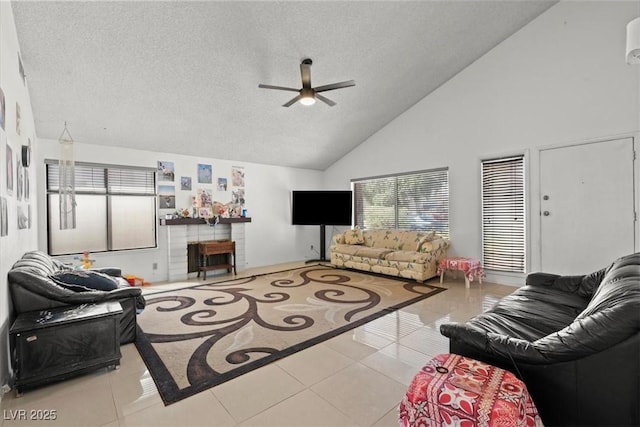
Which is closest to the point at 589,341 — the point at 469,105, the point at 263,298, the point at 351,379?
the point at 351,379

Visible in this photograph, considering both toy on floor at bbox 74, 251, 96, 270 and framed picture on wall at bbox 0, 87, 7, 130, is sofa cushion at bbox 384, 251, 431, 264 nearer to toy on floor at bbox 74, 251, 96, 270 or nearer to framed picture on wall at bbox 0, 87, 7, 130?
toy on floor at bbox 74, 251, 96, 270

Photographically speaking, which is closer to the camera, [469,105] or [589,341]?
[589,341]

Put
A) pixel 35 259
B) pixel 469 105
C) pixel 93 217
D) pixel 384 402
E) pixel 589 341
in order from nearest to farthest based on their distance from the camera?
1. pixel 589 341
2. pixel 384 402
3. pixel 35 259
4. pixel 93 217
5. pixel 469 105

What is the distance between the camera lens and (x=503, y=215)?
15.8 feet

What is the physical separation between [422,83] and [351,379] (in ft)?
16.3

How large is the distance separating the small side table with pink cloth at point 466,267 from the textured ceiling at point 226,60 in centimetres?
308

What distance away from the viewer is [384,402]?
1871 mm

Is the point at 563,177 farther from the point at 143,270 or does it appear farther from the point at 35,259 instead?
the point at 143,270

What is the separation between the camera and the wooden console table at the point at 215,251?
5.39m

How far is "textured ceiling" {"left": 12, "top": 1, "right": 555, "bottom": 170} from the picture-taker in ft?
9.95

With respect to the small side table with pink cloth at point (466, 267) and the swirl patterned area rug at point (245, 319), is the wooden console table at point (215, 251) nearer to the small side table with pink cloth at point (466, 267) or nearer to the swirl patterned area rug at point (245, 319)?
the swirl patterned area rug at point (245, 319)

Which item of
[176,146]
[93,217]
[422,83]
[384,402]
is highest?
[422,83]

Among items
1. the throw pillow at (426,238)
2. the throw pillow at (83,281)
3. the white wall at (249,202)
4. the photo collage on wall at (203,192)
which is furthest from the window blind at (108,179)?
the throw pillow at (426,238)

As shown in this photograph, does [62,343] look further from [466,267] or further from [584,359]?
[466,267]
